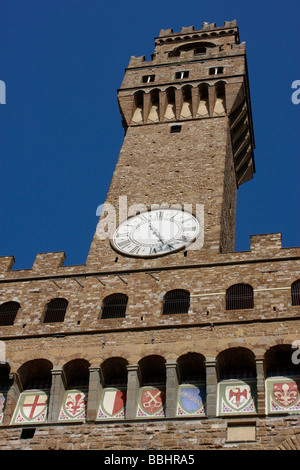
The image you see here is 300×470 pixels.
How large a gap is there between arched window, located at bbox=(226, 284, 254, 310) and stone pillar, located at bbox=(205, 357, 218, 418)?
2016 millimetres

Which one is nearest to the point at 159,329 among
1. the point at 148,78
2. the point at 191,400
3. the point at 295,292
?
the point at 191,400

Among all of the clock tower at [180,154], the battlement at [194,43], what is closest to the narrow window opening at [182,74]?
the clock tower at [180,154]

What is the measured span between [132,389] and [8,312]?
15.4ft

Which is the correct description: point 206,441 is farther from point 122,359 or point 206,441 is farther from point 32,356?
point 32,356

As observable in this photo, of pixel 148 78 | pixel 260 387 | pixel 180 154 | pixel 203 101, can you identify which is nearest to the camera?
pixel 260 387

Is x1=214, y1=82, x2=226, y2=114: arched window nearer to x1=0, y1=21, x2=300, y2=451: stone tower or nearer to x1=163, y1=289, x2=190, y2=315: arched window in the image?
x1=0, y1=21, x2=300, y2=451: stone tower

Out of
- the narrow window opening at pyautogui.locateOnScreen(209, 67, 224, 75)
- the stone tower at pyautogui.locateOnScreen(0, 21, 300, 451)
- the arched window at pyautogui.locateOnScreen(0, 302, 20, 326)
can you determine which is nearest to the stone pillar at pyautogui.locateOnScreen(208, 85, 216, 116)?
the narrow window opening at pyautogui.locateOnScreen(209, 67, 224, 75)

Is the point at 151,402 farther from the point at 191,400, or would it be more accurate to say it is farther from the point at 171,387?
the point at 191,400

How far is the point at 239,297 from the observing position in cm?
2072

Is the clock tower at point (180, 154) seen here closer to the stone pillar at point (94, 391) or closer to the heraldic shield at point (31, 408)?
the stone pillar at point (94, 391)

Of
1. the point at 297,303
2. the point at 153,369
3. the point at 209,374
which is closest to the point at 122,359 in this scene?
the point at 153,369

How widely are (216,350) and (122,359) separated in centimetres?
214

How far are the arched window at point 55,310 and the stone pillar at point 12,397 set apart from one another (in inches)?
85.8

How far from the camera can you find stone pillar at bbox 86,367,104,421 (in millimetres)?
18469
